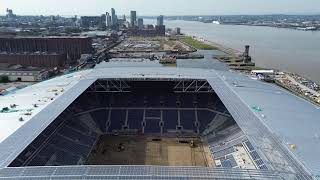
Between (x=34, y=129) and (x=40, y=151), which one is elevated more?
(x=34, y=129)

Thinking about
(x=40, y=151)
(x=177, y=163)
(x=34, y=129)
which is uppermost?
(x=34, y=129)

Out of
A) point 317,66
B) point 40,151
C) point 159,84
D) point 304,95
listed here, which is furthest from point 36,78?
point 317,66

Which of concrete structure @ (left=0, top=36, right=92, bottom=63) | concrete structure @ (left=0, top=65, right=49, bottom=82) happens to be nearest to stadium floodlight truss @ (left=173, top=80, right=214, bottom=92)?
concrete structure @ (left=0, top=65, right=49, bottom=82)

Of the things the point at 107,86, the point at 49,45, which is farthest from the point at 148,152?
the point at 49,45

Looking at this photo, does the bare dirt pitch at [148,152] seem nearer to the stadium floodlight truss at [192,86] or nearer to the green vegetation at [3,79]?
the stadium floodlight truss at [192,86]

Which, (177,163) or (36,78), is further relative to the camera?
(36,78)

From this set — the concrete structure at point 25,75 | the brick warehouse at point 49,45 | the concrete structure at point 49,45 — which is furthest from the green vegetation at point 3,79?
the concrete structure at point 49,45

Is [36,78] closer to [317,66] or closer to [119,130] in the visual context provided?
[119,130]
